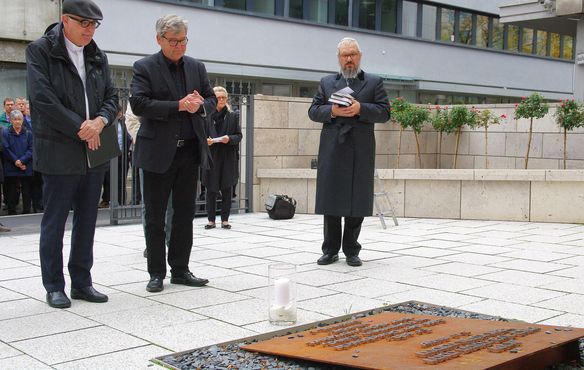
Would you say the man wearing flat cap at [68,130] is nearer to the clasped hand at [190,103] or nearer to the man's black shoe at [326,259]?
the clasped hand at [190,103]

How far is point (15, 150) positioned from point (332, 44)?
15.2 meters

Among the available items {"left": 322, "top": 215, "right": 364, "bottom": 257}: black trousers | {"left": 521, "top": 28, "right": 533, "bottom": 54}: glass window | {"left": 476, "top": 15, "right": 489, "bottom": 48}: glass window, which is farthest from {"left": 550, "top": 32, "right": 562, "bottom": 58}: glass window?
{"left": 322, "top": 215, "right": 364, "bottom": 257}: black trousers

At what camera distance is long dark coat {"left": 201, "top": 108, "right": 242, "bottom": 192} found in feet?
35.7

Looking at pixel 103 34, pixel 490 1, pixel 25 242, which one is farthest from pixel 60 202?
pixel 490 1

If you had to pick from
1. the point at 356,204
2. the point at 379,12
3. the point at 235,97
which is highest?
the point at 379,12

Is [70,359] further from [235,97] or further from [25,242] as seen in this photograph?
[235,97]

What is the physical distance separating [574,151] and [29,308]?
37.6 ft

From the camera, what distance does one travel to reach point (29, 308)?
5805 millimetres

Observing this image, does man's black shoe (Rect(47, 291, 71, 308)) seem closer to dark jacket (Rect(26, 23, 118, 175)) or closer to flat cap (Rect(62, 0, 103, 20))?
dark jacket (Rect(26, 23, 118, 175))

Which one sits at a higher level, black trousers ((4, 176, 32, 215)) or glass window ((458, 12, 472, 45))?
glass window ((458, 12, 472, 45))

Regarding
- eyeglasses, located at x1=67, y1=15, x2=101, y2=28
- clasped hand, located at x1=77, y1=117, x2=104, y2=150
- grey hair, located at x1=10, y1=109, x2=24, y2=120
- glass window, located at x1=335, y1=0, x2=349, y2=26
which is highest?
glass window, located at x1=335, y1=0, x2=349, y2=26

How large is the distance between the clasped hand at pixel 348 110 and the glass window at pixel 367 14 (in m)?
21.0

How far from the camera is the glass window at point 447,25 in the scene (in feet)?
103

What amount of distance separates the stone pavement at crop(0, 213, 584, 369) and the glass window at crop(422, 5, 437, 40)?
20.7 metres
